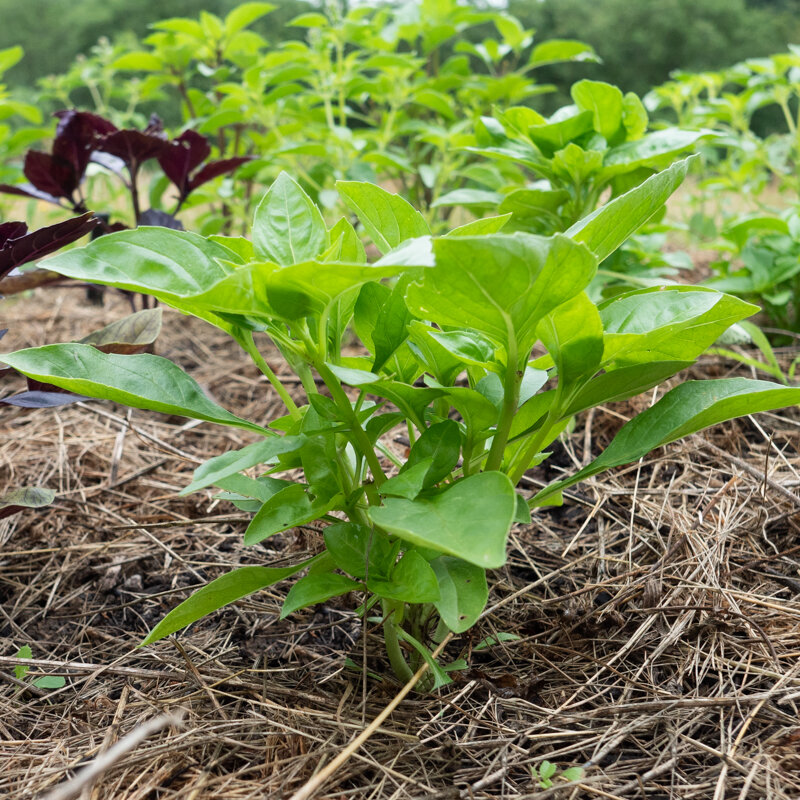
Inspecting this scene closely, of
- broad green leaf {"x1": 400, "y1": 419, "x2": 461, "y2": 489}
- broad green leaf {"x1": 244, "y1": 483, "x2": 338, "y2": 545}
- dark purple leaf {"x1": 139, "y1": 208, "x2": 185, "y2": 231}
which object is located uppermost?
broad green leaf {"x1": 400, "y1": 419, "x2": 461, "y2": 489}

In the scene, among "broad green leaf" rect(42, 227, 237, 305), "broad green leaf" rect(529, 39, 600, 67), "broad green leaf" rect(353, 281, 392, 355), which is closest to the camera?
"broad green leaf" rect(42, 227, 237, 305)

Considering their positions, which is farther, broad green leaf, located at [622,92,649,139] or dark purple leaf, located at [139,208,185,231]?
dark purple leaf, located at [139,208,185,231]

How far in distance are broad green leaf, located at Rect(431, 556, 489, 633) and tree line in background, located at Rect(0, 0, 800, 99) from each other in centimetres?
1035

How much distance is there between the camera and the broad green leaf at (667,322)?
0.73 m

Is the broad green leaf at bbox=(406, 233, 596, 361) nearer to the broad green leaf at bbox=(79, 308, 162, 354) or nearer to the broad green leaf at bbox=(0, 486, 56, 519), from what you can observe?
the broad green leaf at bbox=(79, 308, 162, 354)

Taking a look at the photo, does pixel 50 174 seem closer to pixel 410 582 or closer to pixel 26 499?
pixel 26 499

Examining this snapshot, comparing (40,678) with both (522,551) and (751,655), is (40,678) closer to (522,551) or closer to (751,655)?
(522,551)

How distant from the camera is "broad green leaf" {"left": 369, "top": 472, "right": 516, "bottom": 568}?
1.92 ft

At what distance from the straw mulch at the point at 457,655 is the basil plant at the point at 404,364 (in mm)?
125

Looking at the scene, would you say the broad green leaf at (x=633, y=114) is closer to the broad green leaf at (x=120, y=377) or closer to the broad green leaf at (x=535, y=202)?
the broad green leaf at (x=535, y=202)

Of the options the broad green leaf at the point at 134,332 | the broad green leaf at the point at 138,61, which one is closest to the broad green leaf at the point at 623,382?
the broad green leaf at the point at 134,332

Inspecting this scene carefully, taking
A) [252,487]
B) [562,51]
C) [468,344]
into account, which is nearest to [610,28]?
[562,51]

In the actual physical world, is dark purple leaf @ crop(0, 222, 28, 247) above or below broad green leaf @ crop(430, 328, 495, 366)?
above

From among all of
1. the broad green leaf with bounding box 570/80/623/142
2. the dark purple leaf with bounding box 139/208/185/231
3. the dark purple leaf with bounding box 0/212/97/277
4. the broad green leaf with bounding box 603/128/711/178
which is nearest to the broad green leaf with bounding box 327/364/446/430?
the dark purple leaf with bounding box 0/212/97/277
